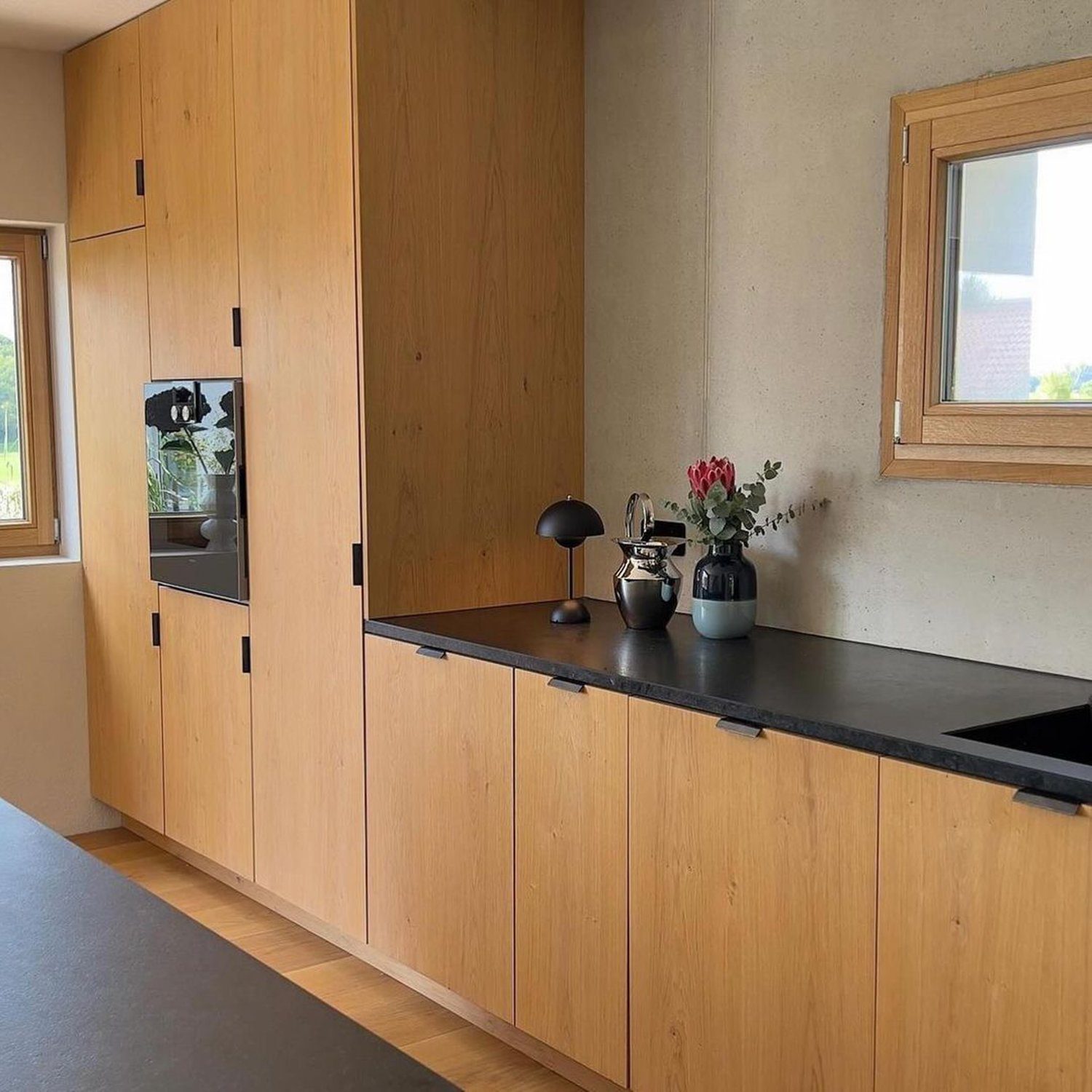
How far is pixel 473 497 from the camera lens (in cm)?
336

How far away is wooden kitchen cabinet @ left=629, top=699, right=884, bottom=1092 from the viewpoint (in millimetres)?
2133

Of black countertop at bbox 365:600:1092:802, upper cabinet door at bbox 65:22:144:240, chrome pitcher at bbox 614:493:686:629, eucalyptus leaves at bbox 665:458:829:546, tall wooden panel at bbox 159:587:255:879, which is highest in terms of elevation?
upper cabinet door at bbox 65:22:144:240

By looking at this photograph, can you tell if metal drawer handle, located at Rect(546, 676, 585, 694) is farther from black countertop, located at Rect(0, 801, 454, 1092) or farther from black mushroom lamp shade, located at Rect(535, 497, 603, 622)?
black countertop, located at Rect(0, 801, 454, 1092)

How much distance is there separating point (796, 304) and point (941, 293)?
0.38 meters

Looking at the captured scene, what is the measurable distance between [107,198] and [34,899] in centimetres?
322

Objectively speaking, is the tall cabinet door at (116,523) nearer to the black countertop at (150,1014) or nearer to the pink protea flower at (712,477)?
the pink protea flower at (712,477)

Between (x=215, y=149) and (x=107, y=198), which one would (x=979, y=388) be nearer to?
(x=215, y=149)

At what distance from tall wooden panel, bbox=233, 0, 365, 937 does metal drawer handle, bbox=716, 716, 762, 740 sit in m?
1.20

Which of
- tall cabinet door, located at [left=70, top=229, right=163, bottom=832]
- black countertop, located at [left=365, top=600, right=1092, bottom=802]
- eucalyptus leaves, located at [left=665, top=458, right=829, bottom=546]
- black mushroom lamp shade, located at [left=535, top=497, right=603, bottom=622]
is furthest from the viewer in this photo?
tall cabinet door, located at [left=70, top=229, right=163, bottom=832]

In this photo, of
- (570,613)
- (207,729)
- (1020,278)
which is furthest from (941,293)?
(207,729)

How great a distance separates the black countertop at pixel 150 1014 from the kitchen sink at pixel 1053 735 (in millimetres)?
1330

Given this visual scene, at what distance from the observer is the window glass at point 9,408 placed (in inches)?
175

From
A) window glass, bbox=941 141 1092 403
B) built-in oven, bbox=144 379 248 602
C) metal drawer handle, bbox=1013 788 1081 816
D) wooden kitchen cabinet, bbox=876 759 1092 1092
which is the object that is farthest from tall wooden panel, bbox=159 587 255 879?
metal drawer handle, bbox=1013 788 1081 816

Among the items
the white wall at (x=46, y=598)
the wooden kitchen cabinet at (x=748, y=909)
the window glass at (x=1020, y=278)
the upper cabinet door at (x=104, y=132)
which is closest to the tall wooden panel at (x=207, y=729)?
the white wall at (x=46, y=598)
